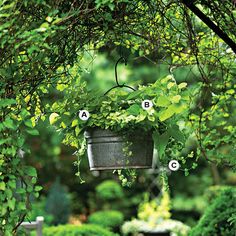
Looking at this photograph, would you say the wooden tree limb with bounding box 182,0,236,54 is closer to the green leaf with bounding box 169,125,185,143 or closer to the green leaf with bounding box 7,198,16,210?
the green leaf with bounding box 169,125,185,143

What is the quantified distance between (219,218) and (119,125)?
74.2 inches

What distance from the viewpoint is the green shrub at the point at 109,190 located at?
1110 cm

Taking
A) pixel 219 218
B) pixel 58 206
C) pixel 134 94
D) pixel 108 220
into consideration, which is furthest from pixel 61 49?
pixel 58 206

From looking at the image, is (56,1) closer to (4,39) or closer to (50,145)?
(4,39)

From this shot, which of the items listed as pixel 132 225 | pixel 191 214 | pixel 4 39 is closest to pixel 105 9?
pixel 4 39

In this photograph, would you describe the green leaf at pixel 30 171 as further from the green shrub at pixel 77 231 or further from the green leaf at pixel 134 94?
the green shrub at pixel 77 231

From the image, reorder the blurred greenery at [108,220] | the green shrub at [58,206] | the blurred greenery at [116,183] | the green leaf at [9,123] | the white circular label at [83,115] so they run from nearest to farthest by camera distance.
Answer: the green leaf at [9,123] → the white circular label at [83,115] → the blurred greenery at [108,220] → the green shrub at [58,206] → the blurred greenery at [116,183]

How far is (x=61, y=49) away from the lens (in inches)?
107

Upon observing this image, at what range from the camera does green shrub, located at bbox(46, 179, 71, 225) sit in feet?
33.3

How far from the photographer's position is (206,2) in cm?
304

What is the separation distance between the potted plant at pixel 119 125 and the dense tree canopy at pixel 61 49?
11 centimetres

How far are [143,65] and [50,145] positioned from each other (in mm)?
2121

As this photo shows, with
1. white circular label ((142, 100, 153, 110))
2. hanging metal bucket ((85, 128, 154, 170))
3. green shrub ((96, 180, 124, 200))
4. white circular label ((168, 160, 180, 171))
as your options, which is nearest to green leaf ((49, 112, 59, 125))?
hanging metal bucket ((85, 128, 154, 170))

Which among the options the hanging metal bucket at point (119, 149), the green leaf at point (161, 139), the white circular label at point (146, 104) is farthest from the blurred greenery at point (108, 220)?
the white circular label at point (146, 104)
